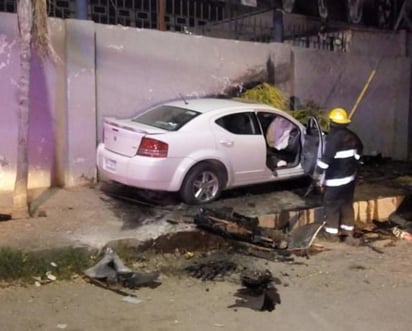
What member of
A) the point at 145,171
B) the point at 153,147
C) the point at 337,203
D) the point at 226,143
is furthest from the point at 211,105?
the point at 337,203

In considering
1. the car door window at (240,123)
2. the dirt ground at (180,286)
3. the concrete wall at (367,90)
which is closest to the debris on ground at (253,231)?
the dirt ground at (180,286)

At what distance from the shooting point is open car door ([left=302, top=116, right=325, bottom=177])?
32.7 feet

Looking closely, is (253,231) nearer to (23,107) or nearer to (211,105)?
(211,105)

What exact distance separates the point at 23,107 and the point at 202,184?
2.63 metres

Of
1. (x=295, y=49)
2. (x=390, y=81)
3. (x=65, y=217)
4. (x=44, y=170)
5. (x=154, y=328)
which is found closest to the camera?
(x=154, y=328)

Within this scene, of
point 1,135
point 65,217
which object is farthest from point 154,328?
point 1,135

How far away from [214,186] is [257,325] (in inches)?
152

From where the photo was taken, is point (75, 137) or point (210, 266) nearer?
point (210, 266)

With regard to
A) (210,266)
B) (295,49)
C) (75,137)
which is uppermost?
(295,49)

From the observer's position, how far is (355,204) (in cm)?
982

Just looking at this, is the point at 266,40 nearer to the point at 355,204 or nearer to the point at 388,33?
the point at 388,33

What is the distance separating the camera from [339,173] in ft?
28.4

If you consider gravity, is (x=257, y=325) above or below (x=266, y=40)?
below

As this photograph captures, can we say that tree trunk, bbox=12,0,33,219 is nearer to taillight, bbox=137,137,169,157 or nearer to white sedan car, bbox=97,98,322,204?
white sedan car, bbox=97,98,322,204
